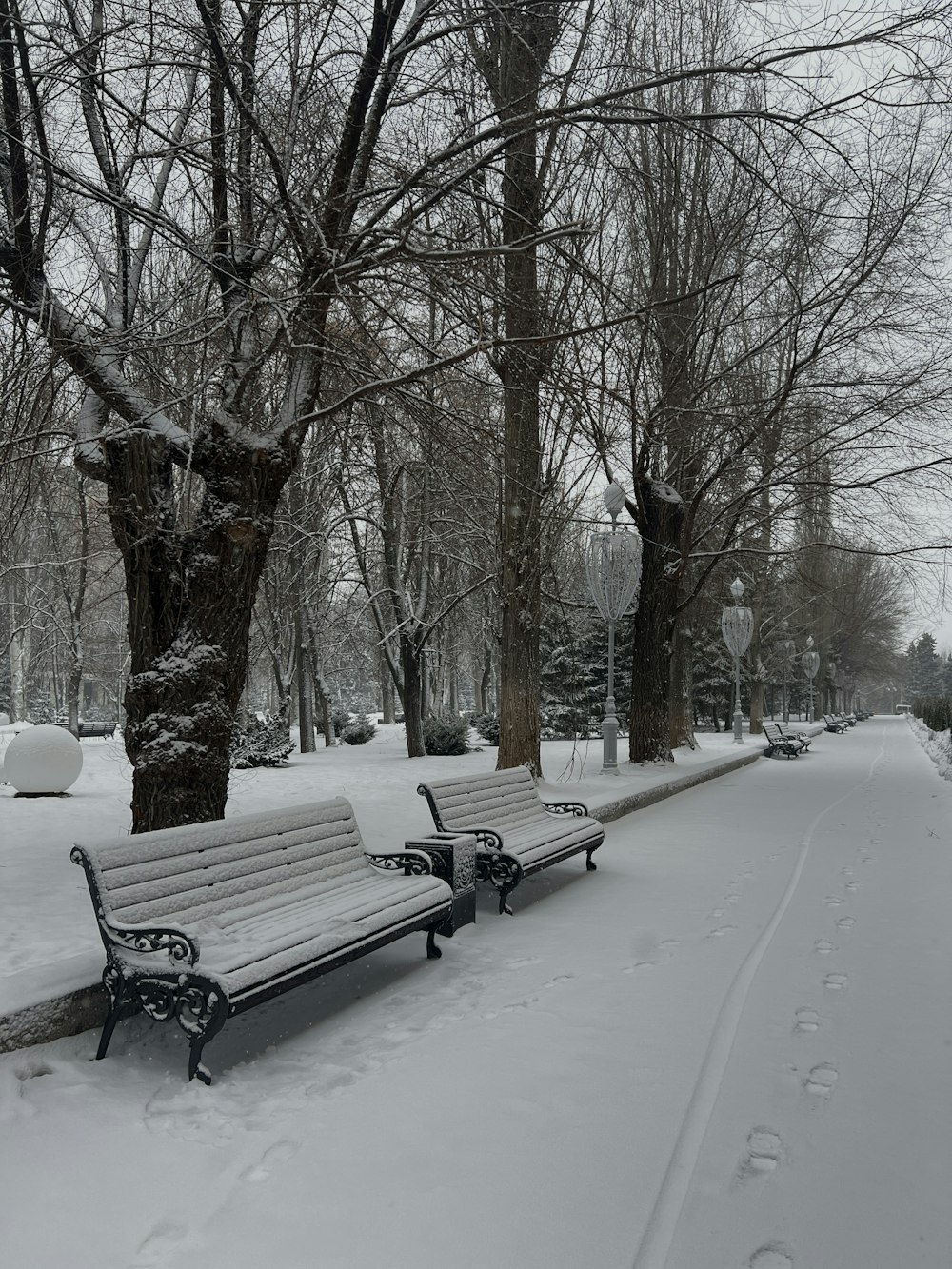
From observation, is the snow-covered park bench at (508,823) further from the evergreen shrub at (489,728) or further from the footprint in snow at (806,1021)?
the evergreen shrub at (489,728)

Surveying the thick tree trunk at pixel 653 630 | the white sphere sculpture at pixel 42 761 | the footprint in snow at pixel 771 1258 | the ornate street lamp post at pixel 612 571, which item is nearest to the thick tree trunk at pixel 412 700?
the thick tree trunk at pixel 653 630

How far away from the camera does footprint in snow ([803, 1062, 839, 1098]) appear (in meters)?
3.73

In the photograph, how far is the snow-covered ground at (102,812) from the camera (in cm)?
475

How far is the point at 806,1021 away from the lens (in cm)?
449

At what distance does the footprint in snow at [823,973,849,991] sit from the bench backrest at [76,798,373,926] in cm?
259

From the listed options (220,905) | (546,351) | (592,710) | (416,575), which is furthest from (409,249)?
(592,710)

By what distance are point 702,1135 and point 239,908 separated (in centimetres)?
235

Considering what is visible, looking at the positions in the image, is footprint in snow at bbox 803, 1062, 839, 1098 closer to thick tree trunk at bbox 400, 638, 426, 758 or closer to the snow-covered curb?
the snow-covered curb

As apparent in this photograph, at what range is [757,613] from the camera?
3781cm

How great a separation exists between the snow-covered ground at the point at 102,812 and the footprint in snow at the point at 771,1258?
280 cm

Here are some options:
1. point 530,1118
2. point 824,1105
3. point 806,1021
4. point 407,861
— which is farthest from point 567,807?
point 530,1118

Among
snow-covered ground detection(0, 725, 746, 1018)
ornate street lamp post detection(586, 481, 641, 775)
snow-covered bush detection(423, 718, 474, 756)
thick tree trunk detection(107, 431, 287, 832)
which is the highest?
ornate street lamp post detection(586, 481, 641, 775)

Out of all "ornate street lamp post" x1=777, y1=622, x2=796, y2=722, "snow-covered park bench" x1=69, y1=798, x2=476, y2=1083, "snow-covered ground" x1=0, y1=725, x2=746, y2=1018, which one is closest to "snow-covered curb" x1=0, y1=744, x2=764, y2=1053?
"snow-covered ground" x1=0, y1=725, x2=746, y2=1018

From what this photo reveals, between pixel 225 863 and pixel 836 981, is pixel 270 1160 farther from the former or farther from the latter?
pixel 836 981
